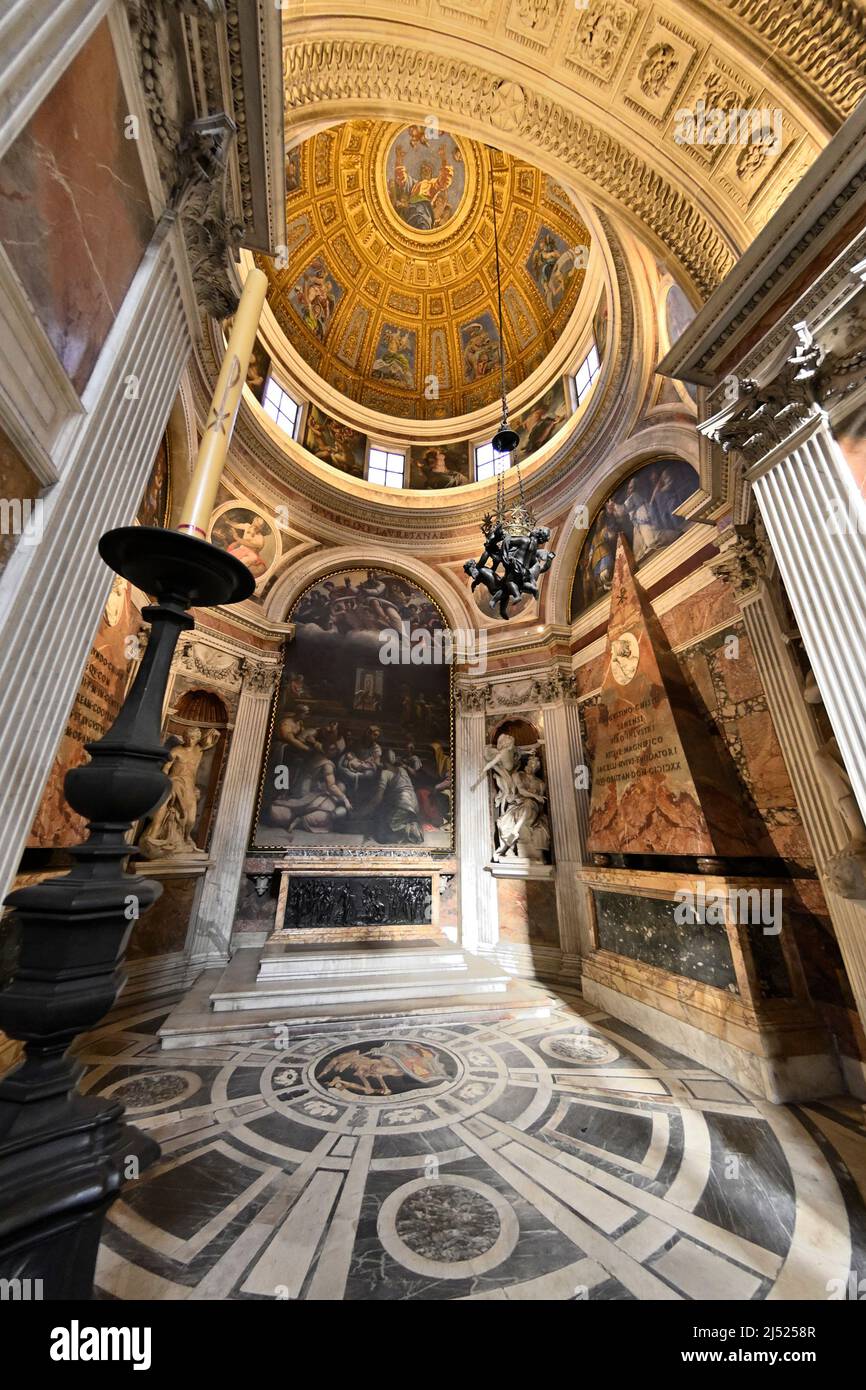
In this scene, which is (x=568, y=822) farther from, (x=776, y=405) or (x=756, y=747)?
(x=776, y=405)

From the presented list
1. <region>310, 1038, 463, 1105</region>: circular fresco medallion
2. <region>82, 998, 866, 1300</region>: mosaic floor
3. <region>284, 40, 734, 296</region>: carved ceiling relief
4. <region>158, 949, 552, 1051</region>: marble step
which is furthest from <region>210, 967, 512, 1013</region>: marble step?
<region>284, 40, 734, 296</region>: carved ceiling relief

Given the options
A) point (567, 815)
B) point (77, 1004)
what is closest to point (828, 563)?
point (77, 1004)

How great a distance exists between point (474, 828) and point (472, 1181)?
6.39 metres

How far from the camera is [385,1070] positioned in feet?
13.9

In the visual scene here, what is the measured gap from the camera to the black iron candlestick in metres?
0.91

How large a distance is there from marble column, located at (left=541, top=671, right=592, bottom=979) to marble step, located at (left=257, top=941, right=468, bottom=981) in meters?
1.87

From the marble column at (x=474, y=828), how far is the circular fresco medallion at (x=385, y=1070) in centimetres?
389

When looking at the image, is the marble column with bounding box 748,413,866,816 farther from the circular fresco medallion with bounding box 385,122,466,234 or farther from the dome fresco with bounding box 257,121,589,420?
the circular fresco medallion with bounding box 385,122,466,234

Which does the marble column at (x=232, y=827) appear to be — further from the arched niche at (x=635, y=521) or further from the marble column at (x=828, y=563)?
the marble column at (x=828, y=563)

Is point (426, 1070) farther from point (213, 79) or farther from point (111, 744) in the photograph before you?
point (213, 79)

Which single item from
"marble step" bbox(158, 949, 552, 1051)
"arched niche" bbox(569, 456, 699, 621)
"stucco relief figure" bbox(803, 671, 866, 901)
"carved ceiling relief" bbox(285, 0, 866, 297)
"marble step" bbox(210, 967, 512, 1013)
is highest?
"carved ceiling relief" bbox(285, 0, 866, 297)
